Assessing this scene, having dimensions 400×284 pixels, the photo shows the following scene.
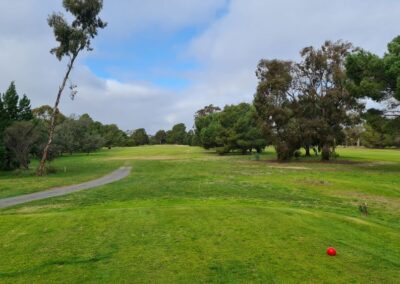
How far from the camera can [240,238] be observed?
798 centimetres

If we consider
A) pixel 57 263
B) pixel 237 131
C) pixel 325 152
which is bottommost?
pixel 57 263

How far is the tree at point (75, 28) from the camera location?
33906mm

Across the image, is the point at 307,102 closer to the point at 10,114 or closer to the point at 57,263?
the point at 10,114

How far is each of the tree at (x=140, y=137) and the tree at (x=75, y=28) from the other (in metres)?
144

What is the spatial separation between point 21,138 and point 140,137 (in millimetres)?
149776

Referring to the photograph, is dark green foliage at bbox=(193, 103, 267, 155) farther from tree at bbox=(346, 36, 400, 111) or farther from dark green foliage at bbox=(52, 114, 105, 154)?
dark green foliage at bbox=(52, 114, 105, 154)

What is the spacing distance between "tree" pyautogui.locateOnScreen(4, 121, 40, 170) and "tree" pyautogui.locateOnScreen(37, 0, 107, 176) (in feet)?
11.4

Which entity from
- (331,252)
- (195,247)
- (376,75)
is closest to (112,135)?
(376,75)

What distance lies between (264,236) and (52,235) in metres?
4.75

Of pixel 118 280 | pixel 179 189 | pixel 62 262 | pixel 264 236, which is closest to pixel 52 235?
pixel 62 262

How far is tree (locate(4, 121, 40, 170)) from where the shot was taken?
35969 millimetres

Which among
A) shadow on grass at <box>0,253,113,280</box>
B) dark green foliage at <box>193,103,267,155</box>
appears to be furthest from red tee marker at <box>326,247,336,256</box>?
dark green foliage at <box>193,103,267,155</box>

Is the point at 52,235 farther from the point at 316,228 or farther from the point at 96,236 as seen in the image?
the point at 316,228

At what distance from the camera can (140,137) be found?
609ft
